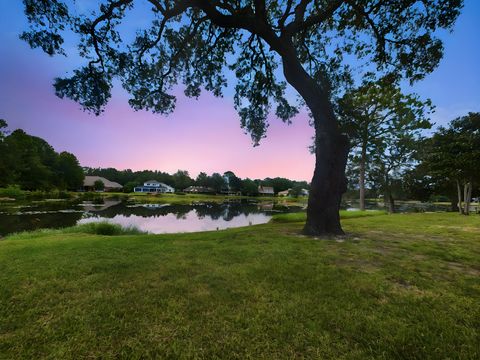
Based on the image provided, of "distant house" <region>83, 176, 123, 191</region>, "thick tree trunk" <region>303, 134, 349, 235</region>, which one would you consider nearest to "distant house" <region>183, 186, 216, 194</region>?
"distant house" <region>83, 176, 123, 191</region>

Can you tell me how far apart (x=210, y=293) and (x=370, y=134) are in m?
22.6

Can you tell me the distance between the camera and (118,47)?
896 centimetres

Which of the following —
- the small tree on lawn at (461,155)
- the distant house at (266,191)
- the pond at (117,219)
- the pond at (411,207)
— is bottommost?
the pond at (117,219)

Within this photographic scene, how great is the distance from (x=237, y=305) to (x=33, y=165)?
6685 centimetres

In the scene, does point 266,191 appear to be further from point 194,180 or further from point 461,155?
point 461,155

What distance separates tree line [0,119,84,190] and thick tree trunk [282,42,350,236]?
50723 millimetres

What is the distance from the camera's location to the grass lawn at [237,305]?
7.20ft

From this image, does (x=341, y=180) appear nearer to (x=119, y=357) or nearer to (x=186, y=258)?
(x=186, y=258)

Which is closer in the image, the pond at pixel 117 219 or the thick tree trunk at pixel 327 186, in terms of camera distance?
the thick tree trunk at pixel 327 186

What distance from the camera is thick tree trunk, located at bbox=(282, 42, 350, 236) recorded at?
295 inches

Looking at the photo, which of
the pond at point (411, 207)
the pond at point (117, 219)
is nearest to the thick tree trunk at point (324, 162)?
the pond at point (117, 219)

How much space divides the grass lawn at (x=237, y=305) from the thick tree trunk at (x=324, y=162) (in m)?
2.42

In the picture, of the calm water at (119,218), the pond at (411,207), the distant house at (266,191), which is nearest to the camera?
the calm water at (119,218)

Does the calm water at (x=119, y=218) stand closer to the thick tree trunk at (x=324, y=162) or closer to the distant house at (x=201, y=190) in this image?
the thick tree trunk at (x=324, y=162)
